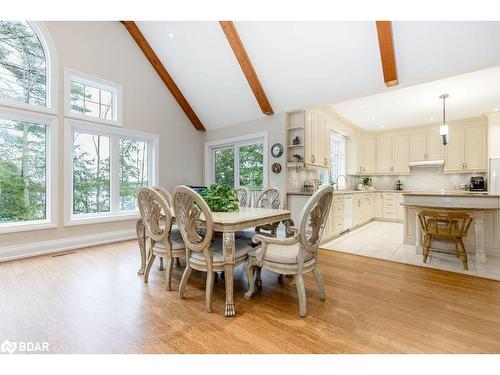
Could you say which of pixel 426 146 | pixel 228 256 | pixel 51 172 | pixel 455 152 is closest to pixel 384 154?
pixel 426 146

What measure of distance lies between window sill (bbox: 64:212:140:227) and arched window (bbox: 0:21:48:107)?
1916 mm

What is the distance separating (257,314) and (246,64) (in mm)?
3779

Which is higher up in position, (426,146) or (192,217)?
(426,146)

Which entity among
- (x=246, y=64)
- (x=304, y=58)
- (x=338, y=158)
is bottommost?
(x=338, y=158)

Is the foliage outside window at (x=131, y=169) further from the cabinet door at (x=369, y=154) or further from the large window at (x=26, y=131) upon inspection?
the cabinet door at (x=369, y=154)

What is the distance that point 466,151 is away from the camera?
5.80 meters

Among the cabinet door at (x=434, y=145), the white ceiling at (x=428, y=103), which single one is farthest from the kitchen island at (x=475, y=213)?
the cabinet door at (x=434, y=145)

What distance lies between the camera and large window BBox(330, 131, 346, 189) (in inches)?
259

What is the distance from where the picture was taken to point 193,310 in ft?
6.43

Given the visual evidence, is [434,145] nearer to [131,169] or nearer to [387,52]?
[387,52]

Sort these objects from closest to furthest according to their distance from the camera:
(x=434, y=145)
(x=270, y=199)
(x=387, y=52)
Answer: (x=387, y=52)
(x=270, y=199)
(x=434, y=145)

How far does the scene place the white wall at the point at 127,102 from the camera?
3.76 meters
